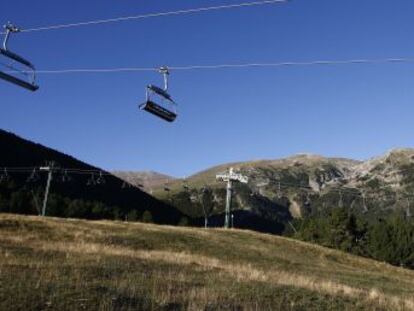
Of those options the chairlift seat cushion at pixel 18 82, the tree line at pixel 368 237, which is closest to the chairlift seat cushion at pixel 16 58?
the chairlift seat cushion at pixel 18 82

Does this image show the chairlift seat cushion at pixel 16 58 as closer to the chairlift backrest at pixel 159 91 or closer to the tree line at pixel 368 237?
the chairlift backrest at pixel 159 91

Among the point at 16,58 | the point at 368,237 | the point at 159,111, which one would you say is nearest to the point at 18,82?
the point at 16,58

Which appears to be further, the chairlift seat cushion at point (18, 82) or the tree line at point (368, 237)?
the tree line at point (368, 237)

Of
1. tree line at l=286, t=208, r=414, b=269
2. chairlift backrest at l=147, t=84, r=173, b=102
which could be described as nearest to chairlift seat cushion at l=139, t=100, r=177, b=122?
chairlift backrest at l=147, t=84, r=173, b=102

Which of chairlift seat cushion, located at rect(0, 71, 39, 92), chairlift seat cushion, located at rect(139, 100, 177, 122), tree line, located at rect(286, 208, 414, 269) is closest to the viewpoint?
chairlift seat cushion, located at rect(0, 71, 39, 92)

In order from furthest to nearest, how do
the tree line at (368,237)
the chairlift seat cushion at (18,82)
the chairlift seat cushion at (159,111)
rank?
1. the tree line at (368,237)
2. the chairlift seat cushion at (159,111)
3. the chairlift seat cushion at (18,82)

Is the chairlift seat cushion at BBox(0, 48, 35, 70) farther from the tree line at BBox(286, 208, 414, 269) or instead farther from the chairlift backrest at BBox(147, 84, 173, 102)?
the tree line at BBox(286, 208, 414, 269)

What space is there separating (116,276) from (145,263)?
6.63 metres

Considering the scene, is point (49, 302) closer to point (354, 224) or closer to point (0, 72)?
point (0, 72)

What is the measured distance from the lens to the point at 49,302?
14.0 metres

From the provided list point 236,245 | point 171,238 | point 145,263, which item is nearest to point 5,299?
point 145,263

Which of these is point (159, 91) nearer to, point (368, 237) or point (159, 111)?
point (159, 111)

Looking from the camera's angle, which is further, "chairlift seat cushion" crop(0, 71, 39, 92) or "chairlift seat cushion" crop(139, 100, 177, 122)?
"chairlift seat cushion" crop(139, 100, 177, 122)

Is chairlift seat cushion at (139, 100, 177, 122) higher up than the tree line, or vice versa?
the tree line
